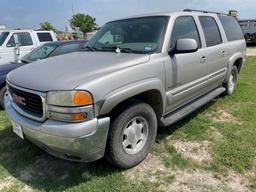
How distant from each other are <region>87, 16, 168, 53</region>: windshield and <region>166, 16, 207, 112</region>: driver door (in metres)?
0.23

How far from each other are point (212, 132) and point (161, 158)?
1154mm

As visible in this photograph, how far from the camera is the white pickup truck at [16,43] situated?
364 inches

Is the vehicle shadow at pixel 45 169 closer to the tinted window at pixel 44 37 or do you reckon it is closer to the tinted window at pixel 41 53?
the tinted window at pixel 41 53

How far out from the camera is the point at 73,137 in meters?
2.39

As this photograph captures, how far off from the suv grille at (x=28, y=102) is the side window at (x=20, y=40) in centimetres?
725

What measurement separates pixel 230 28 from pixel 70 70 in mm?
4089

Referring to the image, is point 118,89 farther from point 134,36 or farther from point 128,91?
point 134,36

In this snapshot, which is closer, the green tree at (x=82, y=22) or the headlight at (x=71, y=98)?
the headlight at (x=71, y=98)

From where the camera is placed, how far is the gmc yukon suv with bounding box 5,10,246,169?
246 centimetres

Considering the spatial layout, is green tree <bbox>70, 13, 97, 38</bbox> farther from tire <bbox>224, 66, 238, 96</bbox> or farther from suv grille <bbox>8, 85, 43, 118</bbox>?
suv grille <bbox>8, 85, 43, 118</bbox>

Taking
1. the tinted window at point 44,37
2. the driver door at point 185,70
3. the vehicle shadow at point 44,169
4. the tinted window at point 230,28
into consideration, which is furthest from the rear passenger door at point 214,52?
the tinted window at point 44,37

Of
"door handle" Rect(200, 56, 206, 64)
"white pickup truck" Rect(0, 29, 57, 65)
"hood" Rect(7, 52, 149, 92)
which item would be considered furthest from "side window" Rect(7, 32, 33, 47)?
"door handle" Rect(200, 56, 206, 64)

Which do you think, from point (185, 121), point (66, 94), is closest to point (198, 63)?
point (185, 121)

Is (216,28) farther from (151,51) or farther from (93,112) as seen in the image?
(93,112)
